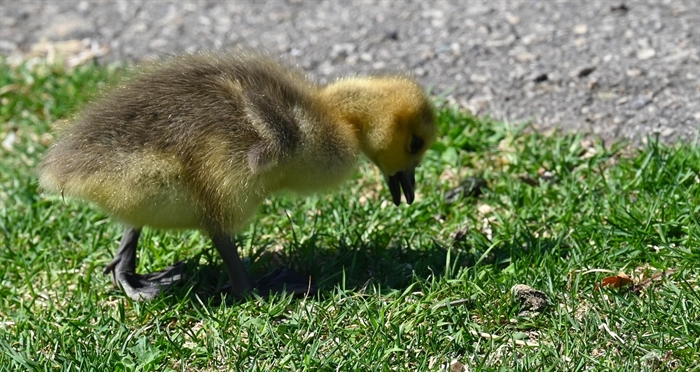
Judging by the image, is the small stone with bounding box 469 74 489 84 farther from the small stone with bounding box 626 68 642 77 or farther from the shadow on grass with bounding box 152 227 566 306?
the shadow on grass with bounding box 152 227 566 306

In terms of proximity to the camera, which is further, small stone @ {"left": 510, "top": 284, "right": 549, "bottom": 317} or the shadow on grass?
the shadow on grass

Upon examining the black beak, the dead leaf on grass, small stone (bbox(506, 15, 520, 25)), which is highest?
the black beak

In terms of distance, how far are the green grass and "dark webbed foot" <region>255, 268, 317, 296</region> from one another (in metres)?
0.07

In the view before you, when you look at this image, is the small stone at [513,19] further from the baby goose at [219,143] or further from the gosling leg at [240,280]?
the gosling leg at [240,280]

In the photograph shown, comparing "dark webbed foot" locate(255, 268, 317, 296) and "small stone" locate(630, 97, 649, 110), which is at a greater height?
"dark webbed foot" locate(255, 268, 317, 296)

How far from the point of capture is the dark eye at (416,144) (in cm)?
475

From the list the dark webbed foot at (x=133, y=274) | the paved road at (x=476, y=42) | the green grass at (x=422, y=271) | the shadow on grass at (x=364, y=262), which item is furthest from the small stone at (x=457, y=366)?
the paved road at (x=476, y=42)

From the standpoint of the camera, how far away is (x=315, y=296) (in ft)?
14.3

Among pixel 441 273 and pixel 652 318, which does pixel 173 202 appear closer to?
pixel 441 273

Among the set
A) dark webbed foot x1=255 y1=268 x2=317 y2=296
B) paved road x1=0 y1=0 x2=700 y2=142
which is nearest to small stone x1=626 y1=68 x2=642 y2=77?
paved road x1=0 y1=0 x2=700 y2=142

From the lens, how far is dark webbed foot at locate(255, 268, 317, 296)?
440cm

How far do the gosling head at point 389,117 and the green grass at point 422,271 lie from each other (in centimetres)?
46

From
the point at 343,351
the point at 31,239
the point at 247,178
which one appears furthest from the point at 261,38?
the point at 343,351

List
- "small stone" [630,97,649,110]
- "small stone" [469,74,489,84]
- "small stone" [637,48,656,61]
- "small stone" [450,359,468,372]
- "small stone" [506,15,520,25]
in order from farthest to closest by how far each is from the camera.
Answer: "small stone" [506,15,520,25], "small stone" [469,74,489,84], "small stone" [637,48,656,61], "small stone" [630,97,649,110], "small stone" [450,359,468,372]
